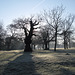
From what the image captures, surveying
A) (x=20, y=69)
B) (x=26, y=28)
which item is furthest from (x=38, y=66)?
(x=26, y=28)

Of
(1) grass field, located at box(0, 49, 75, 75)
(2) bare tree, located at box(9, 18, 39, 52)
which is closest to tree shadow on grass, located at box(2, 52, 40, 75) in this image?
(1) grass field, located at box(0, 49, 75, 75)

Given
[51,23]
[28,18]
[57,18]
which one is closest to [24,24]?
[28,18]

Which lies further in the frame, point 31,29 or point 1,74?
point 31,29

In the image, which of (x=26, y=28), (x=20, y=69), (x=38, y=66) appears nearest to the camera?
(x=20, y=69)

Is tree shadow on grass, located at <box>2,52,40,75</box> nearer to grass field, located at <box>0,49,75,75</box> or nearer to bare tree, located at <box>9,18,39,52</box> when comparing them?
grass field, located at <box>0,49,75,75</box>

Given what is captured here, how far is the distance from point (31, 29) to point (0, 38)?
2735cm

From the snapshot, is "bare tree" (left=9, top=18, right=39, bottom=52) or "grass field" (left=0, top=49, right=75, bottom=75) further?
"bare tree" (left=9, top=18, right=39, bottom=52)

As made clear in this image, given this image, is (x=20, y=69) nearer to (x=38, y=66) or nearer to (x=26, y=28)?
(x=38, y=66)

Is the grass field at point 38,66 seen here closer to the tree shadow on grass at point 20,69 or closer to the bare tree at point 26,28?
the tree shadow on grass at point 20,69

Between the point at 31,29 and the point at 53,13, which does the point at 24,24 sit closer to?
the point at 31,29

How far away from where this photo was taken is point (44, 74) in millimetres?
4844

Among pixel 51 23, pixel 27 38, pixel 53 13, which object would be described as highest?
pixel 53 13

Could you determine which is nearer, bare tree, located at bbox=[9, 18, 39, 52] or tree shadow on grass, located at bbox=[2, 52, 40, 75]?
tree shadow on grass, located at bbox=[2, 52, 40, 75]

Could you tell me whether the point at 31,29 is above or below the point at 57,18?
below
